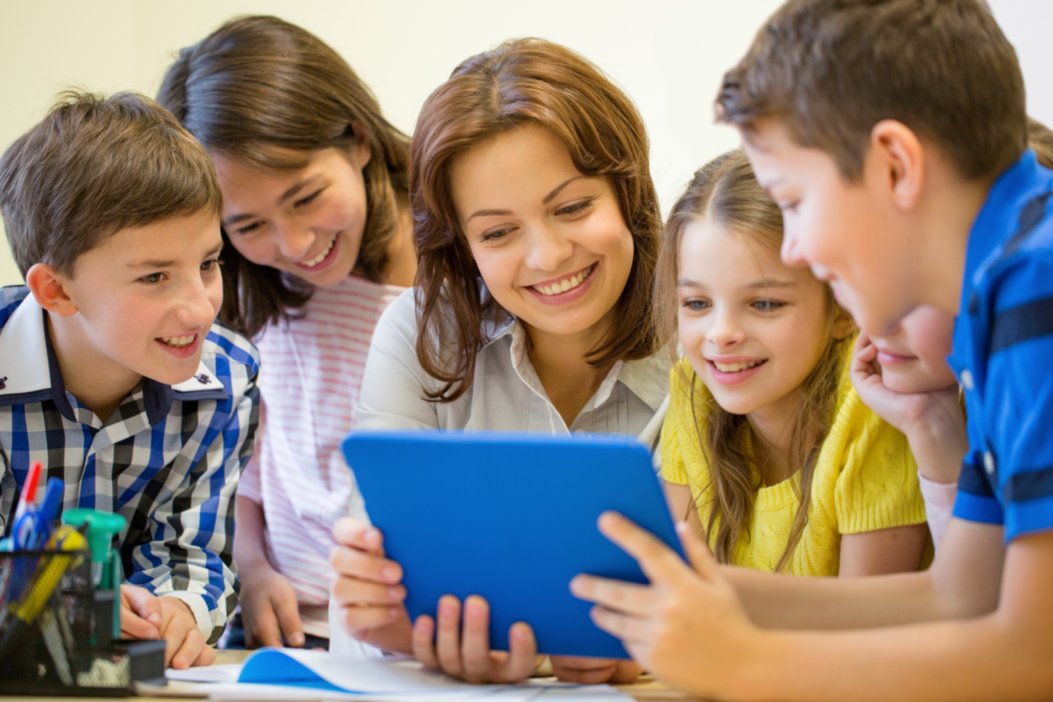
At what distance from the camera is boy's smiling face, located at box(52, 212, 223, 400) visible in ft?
4.59

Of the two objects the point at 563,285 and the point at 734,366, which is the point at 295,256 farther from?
the point at 734,366

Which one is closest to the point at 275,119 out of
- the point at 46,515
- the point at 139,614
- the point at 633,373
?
the point at 633,373

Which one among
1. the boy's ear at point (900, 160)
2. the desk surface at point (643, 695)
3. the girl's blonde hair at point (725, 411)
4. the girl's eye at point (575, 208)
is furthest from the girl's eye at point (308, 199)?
the boy's ear at point (900, 160)

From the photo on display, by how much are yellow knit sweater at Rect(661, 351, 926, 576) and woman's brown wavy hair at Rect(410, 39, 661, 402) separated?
0.29 metres

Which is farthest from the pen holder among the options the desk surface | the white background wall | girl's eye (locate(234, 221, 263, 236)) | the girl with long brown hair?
the white background wall

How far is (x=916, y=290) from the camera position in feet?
2.88

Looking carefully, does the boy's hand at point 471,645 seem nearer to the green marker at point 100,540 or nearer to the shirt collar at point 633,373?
the green marker at point 100,540

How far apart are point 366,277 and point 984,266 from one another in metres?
1.30

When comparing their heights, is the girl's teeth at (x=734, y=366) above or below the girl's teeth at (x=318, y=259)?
below

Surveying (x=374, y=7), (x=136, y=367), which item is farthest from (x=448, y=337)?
(x=374, y=7)

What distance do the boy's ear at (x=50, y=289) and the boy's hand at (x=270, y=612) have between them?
0.57 meters

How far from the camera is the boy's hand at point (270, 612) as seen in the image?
1739 mm

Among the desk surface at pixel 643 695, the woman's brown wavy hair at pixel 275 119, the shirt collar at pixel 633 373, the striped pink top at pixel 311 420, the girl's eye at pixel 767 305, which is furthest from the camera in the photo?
the striped pink top at pixel 311 420

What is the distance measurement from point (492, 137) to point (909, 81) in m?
0.65
